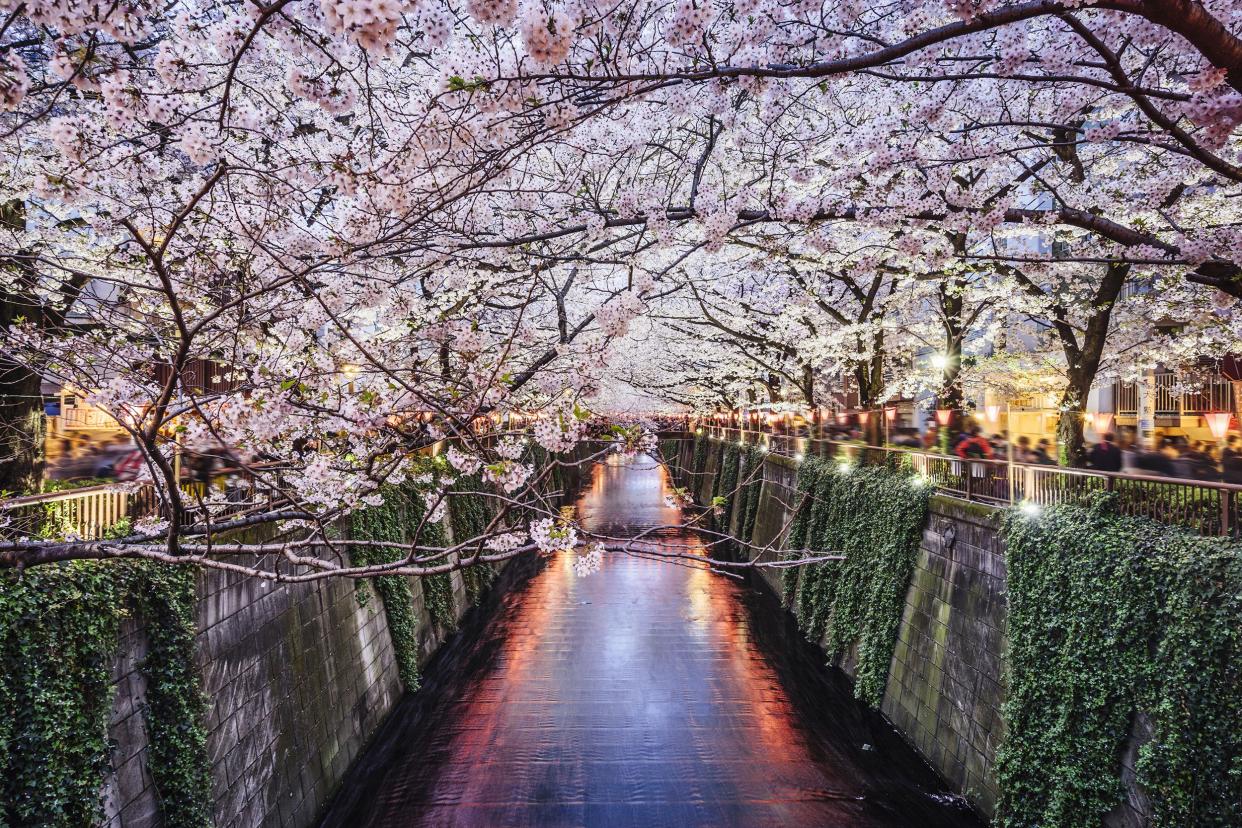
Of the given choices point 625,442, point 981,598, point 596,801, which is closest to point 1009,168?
point 981,598

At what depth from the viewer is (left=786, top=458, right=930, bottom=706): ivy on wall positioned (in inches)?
476

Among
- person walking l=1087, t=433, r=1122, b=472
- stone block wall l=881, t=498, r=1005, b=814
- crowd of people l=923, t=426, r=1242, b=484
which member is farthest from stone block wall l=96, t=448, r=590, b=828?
person walking l=1087, t=433, r=1122, b=472

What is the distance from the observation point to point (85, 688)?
5.29 meters

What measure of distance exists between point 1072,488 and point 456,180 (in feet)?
24.8

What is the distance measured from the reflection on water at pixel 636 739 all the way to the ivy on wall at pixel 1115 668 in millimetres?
2487

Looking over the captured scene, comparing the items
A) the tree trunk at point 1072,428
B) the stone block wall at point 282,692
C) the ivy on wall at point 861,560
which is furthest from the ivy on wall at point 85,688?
the tree trunk at point 1072,428

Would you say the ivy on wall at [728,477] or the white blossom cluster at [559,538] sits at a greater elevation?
the white blossom cluster at [559,538]

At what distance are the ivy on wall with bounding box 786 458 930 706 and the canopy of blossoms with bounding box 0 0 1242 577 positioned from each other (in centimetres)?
391

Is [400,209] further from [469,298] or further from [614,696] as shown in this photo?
[614,696]

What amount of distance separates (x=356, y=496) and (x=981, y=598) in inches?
338

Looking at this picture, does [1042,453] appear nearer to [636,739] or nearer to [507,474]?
[507,474]

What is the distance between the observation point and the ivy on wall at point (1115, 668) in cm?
535

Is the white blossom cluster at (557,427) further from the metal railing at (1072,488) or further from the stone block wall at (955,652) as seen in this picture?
the metal railing at (1072,488)

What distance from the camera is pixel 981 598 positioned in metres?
9.52
